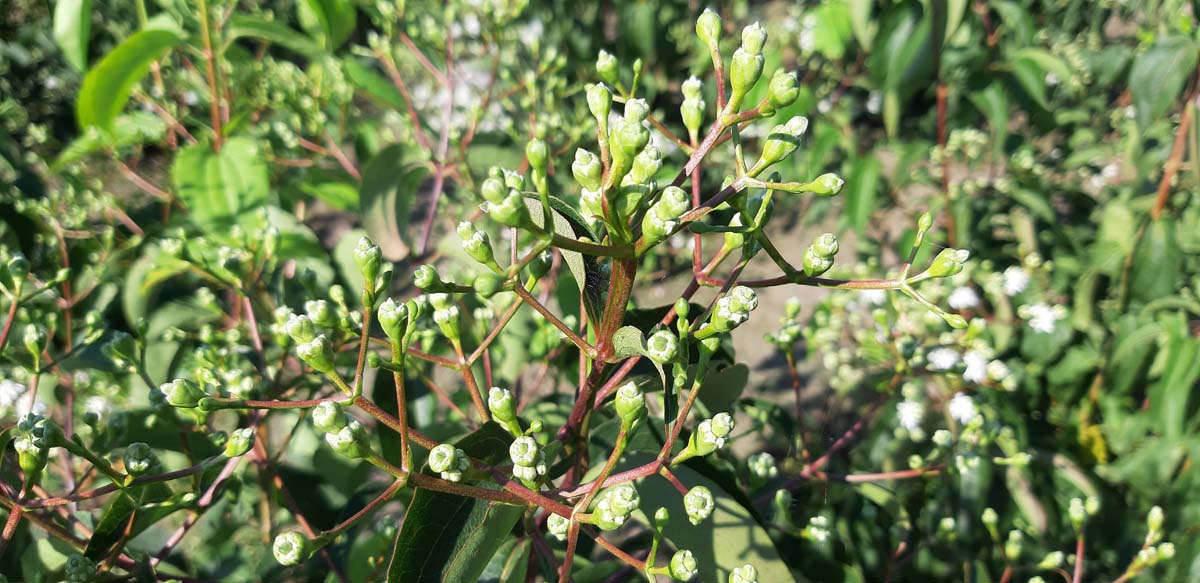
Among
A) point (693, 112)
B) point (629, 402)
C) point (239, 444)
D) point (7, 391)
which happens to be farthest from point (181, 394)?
point (7, 391)

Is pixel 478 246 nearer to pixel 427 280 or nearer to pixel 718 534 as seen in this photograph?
pixel 427 280

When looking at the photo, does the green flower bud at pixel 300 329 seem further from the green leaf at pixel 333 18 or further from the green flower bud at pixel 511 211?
the green leaf at pixel 333 18

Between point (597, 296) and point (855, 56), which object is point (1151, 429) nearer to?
point (855, 56)

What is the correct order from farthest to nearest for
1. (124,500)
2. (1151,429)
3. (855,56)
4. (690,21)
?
(690,21), (855,56), (1151,429), (124,500)

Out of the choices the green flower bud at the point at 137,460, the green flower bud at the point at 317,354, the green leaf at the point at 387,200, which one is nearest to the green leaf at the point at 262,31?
the green leaf at the point at 387,200

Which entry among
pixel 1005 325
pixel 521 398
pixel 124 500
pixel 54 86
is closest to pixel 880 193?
pixel 1005 325

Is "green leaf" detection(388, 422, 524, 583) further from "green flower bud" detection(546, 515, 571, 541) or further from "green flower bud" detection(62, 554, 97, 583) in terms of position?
"green flower bud" detection(62, 554, 97, 583)
